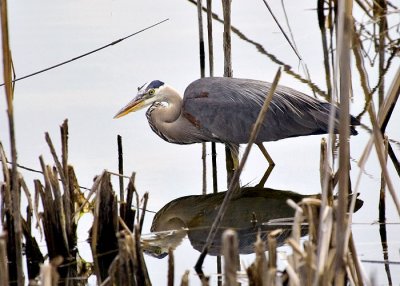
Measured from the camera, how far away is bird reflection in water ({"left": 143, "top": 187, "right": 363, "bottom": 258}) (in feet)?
14.2

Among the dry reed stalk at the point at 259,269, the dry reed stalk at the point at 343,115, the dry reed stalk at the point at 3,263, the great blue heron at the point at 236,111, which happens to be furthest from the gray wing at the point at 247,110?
the dry reed stalk at the point at 3,263

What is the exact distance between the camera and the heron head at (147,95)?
638 cm

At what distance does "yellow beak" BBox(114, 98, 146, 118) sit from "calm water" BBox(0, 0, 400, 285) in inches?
5.3

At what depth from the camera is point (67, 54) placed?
7.62m

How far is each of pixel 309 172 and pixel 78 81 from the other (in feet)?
7.63

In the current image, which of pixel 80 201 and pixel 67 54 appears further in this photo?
pixel 67 54

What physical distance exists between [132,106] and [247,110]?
0.81m

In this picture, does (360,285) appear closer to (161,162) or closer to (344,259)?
(344,259)

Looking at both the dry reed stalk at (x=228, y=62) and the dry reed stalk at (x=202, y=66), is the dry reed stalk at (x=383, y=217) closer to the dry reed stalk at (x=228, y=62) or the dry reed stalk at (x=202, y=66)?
the dry reed stalk at (x=202, y=66)

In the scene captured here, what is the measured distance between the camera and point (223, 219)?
4770 millimetres

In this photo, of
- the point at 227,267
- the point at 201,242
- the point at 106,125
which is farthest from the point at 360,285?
the point at 106,125

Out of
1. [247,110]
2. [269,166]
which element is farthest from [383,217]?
[247,110]


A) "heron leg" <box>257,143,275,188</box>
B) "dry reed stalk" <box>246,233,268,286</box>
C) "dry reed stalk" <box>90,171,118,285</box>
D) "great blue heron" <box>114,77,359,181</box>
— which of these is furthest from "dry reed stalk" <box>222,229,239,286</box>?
"great blue heron" <box>114,77,359,181</box>

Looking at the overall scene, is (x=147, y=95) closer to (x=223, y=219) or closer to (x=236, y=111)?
(x=236, y=111)
